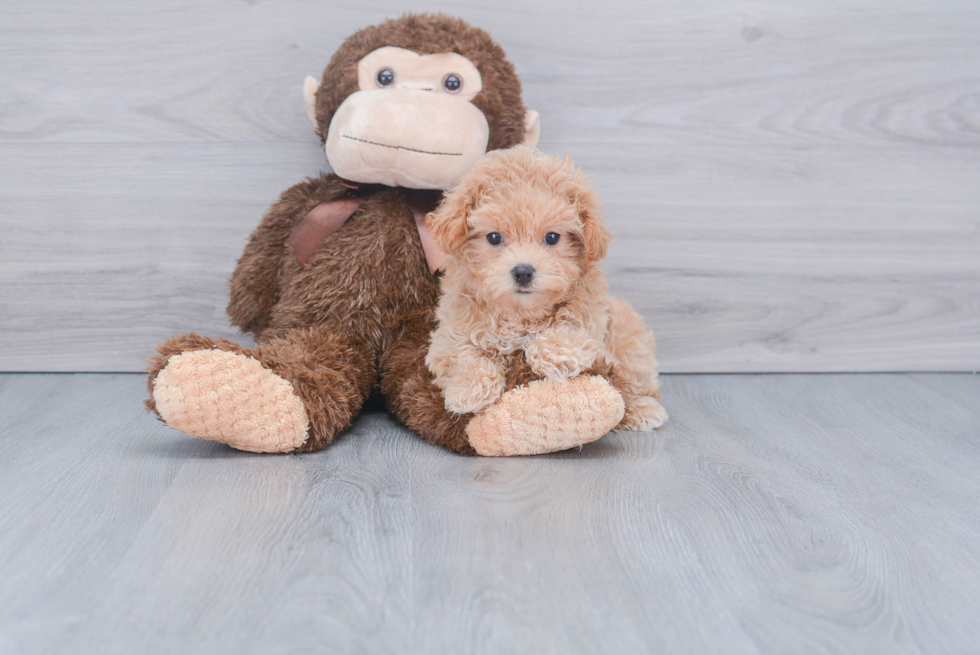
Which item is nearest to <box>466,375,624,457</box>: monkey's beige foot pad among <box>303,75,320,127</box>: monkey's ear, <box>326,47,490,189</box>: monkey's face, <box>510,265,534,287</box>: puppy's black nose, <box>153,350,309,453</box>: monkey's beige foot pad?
<box>510,265,534,287</box>: puppy's black nose

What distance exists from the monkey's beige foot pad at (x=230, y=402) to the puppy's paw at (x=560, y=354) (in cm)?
29

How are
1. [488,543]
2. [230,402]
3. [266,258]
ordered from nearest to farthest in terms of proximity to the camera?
[488,543]
[230,402]
[266,258]

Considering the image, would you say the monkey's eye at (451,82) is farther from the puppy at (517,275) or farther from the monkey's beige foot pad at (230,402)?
the monkey's beige foot pad at (230,402)

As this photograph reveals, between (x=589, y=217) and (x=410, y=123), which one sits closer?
(x=589, y=217)

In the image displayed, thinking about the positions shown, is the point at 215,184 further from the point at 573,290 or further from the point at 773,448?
the point at 773,448

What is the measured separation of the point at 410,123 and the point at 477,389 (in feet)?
1.25

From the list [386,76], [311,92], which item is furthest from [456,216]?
[311,92]

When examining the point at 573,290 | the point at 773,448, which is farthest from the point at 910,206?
the point at 573,290

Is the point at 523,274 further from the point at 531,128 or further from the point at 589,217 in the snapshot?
the point at 531,128

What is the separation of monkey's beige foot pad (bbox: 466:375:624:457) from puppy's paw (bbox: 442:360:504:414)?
0.01 m

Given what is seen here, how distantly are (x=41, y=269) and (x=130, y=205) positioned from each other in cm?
19

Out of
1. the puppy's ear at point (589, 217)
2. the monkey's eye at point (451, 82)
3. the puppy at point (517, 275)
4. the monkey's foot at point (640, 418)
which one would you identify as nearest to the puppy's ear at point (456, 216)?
the puppy at point (517, 275)

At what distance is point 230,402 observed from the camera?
34.0 inches

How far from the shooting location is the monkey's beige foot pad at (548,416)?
0.89 m
